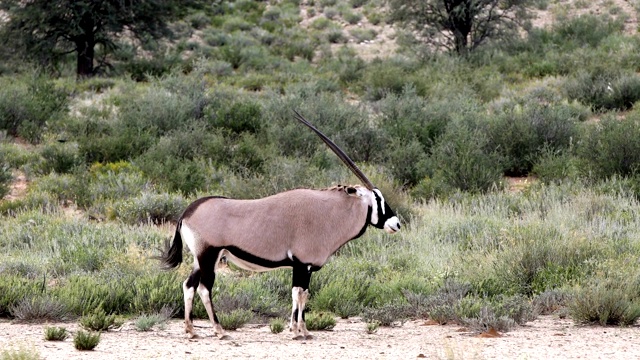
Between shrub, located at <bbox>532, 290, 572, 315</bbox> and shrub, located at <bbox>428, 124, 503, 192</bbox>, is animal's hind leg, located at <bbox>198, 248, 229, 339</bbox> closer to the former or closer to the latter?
shrub, located at <bbox>532, 290, 572, 315</bbox>

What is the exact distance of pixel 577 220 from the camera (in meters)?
12.5

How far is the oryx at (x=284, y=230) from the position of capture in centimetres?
718

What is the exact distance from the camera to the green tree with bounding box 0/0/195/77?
29875mm

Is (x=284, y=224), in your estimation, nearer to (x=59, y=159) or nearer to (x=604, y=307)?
(x=604, y=307)

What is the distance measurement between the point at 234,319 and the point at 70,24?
77.3 ft

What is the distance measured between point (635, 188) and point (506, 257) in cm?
547

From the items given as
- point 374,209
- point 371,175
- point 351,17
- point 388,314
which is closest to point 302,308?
point 374,209

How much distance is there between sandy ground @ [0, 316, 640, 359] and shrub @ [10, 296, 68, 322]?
14 centimetres

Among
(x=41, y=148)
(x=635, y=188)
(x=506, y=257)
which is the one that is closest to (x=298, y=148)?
(x=41, y=148)

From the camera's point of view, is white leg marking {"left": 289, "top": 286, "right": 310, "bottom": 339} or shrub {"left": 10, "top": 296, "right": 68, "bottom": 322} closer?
white leg marking {"left": 289, "top": 286, "right": 310, "bottom": 339}

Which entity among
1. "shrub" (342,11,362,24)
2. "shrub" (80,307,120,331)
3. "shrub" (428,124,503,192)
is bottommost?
"shrub" (342,11,362,24)

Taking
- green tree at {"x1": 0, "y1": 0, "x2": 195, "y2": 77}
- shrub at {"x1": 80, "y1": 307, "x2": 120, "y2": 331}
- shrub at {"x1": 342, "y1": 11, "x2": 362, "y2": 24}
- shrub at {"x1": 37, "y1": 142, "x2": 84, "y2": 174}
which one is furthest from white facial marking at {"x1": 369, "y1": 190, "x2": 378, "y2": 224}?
shrub at {"x1": 342, "y1": 11, "x2": 362, "y2": 24}

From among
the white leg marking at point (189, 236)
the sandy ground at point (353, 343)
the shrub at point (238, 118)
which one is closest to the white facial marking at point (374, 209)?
the sandy ground at point (353, 343)

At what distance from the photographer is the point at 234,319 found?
8312 millimetres
